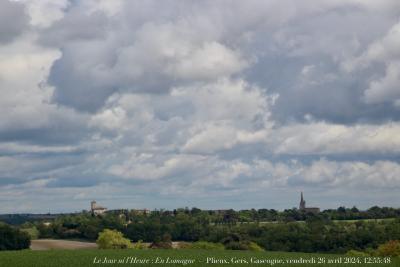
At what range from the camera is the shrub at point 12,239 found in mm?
145875

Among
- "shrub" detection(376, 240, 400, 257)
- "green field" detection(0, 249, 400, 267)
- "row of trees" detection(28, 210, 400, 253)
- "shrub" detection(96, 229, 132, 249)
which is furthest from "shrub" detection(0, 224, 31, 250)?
"green field" detection(0, 249, 400, 267)

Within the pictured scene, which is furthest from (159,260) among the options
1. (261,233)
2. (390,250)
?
(261,233)

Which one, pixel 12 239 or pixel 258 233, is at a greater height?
pixel 258 233

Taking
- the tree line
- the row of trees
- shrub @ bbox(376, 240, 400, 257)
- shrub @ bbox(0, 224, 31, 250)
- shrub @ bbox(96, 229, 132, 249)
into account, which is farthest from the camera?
the row of trees

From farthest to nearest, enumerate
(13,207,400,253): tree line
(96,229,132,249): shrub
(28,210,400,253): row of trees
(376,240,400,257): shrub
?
1. (28,210,400,253): row of trees
2. (13,207,400,253): tree line
3. (96,229,132,249): shrub
4. (376,240,400,257): shrub

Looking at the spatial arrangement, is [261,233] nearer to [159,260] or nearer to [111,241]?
[111,241]

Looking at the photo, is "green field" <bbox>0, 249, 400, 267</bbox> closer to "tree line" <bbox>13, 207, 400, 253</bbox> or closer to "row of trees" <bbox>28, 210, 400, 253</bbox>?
"tree line" <bbox>13, 207, 400, 253</bbox>

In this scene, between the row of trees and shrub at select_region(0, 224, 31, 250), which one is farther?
the row of trees

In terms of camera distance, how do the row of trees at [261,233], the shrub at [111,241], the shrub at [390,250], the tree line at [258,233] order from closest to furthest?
the shrub at [390,250] < the shrub at [111,241] < the tree line at [258,233] < the row of trees at [261,233]

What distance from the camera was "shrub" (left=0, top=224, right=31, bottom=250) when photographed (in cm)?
14588

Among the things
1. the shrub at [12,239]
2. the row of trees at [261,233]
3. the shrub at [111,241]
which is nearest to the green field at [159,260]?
the shrub at [111,241]

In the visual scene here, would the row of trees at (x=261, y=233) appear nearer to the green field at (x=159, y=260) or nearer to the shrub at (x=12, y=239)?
the shrub at (x=12, y=239)

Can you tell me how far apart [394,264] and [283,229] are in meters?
110

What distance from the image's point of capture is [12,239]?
483 ft
